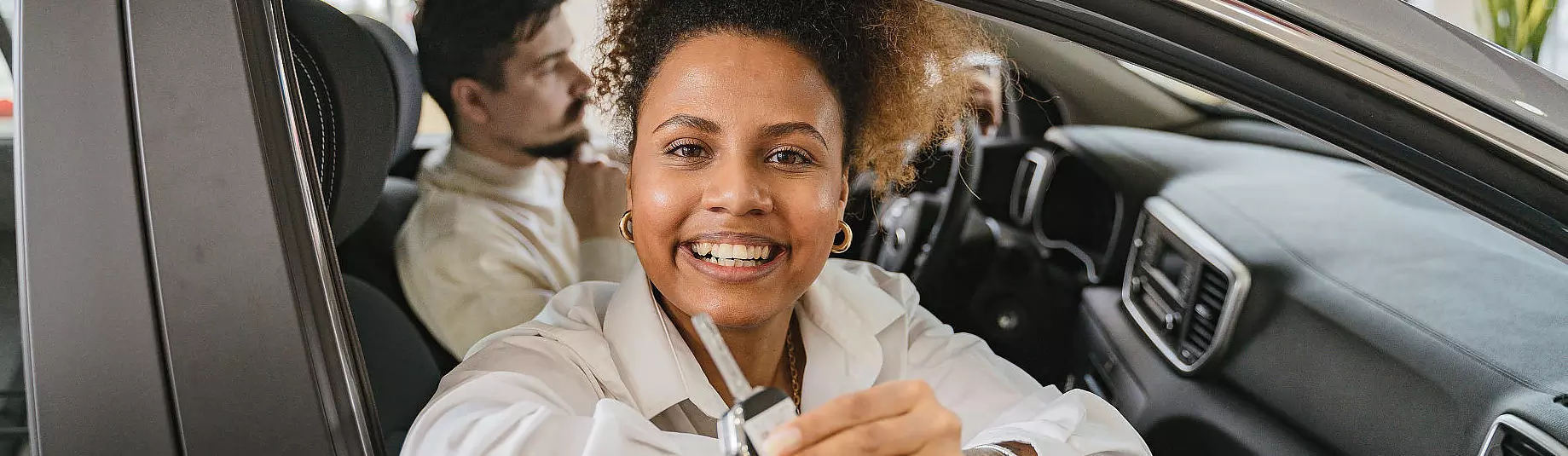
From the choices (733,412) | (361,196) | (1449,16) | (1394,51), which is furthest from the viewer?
(1449,16)

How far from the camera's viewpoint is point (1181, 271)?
3.36 feet

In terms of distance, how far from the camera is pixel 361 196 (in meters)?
0.91

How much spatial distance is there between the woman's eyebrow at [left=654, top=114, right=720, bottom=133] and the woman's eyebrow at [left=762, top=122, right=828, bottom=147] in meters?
0.05

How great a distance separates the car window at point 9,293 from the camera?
797 millimetres

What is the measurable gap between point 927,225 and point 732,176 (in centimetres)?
25

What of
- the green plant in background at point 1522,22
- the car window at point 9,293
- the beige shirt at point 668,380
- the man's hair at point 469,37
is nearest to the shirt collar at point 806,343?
the beige shirt at point 668,380

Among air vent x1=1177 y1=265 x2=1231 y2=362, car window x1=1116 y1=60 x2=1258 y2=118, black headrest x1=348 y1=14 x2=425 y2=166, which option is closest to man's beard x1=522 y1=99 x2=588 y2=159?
black headrest x1=348 y1=14 x2=425 y2=166

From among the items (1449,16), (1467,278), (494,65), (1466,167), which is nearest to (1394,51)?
(1466,167)

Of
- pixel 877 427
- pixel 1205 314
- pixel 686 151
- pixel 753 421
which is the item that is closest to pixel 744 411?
pixel 753 421

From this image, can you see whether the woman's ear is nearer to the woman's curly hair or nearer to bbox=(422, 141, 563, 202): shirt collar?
the woman's curly hair

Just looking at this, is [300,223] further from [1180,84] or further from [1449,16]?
[1449,16]

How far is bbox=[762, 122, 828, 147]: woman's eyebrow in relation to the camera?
0.96 m

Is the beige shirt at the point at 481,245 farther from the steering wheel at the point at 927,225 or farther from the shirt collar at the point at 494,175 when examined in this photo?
the steering wheel at the point at 927,225

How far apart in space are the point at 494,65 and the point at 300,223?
23 centimetres
